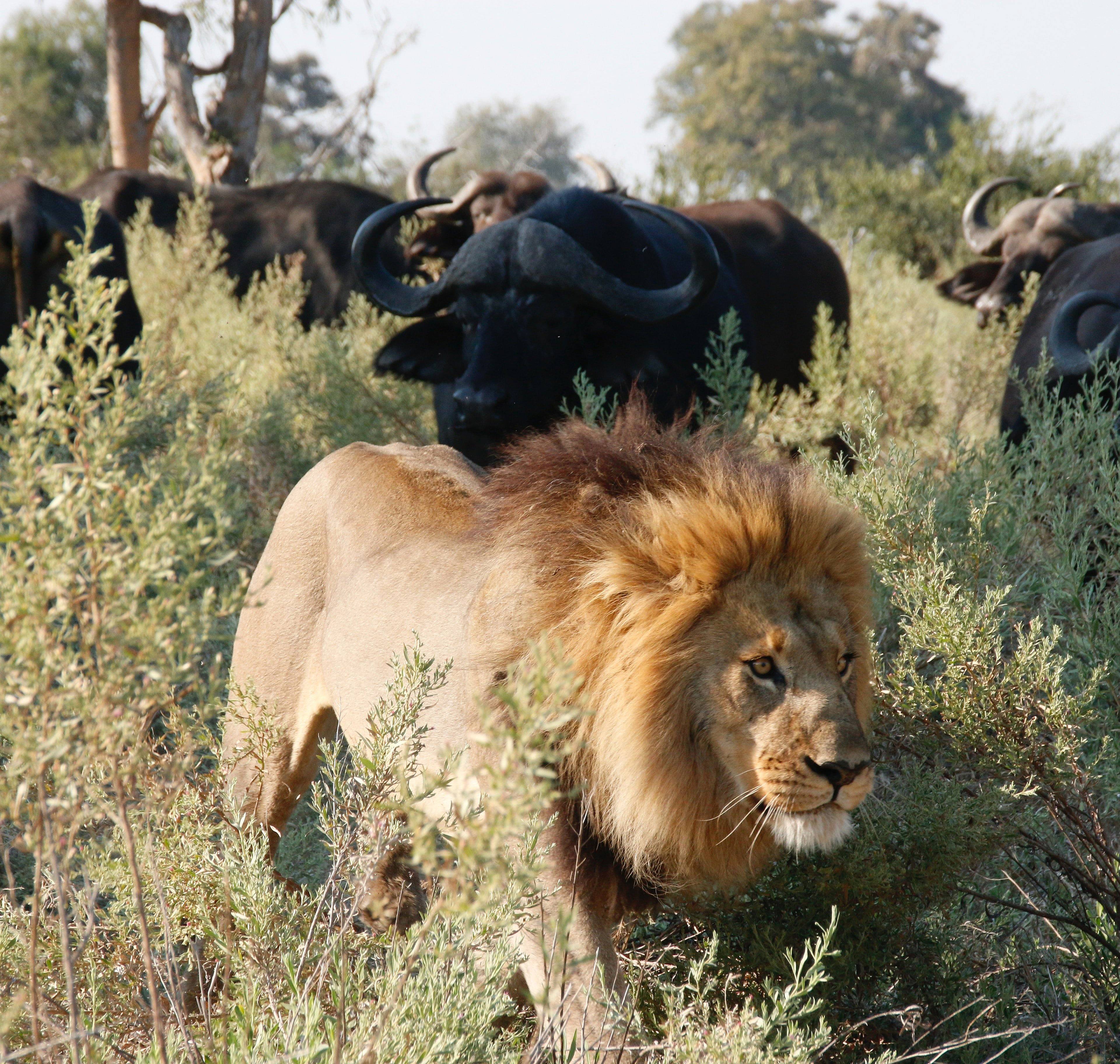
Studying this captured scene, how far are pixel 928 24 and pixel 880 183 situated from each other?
107ft

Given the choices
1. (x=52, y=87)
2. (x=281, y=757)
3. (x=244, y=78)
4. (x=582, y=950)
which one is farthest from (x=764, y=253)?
(x=52, y=87)

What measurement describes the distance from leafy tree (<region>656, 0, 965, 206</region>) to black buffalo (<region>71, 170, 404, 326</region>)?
25.9 meters

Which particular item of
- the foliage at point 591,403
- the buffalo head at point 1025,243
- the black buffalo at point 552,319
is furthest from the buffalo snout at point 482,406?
the buffalo head at point 1025,243

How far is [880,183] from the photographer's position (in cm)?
1786

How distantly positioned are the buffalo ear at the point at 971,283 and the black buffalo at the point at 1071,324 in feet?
13.6

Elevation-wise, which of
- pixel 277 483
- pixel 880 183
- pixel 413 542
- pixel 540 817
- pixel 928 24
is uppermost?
pixel 928 24

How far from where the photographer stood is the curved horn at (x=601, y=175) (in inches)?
396

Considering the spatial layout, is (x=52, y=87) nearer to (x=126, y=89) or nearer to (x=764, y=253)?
(x=126, y=89)

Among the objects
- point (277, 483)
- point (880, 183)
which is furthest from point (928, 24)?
point (277, 483)

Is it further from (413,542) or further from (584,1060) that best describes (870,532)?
(584,1060)

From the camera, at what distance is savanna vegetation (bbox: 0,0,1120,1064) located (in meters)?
1.97

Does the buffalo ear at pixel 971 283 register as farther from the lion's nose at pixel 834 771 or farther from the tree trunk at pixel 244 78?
the lion's nose at pixel 834 771

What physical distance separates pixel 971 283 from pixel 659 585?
35.5ft

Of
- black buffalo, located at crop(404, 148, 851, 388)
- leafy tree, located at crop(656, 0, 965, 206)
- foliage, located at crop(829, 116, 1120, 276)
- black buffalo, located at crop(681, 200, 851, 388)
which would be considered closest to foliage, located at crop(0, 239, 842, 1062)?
black buffalo, located at crop(404, 148, 851, 388)
